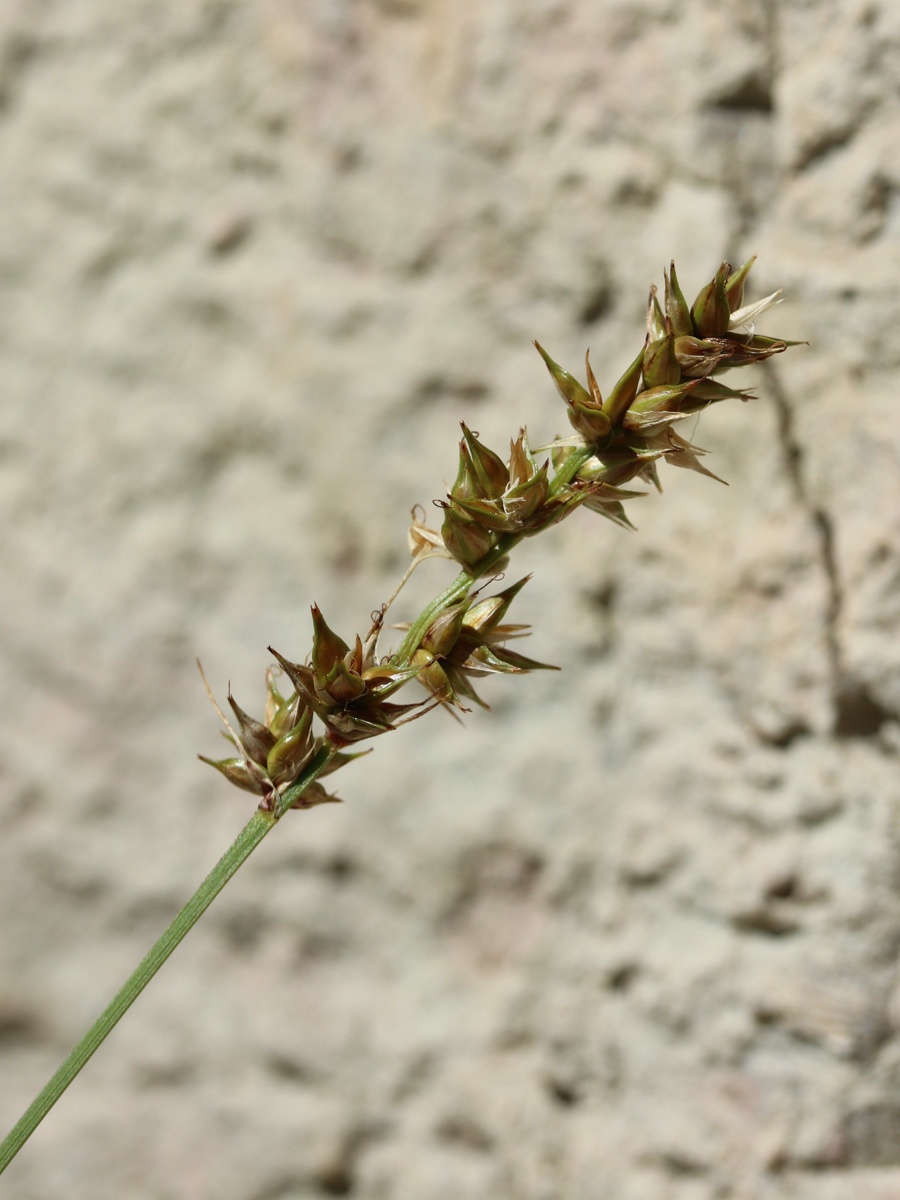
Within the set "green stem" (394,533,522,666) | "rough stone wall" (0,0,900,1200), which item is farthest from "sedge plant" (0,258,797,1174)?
"rough stone wall" (0,0,900,1200)

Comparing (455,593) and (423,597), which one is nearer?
(455,593)

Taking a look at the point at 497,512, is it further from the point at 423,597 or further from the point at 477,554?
the point at 423,597

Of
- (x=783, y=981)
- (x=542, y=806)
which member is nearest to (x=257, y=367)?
(x=542, y=806)

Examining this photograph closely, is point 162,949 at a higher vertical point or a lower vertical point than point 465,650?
lower

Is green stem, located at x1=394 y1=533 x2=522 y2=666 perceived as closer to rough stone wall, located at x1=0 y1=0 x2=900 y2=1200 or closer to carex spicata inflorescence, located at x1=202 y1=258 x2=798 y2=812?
carex spicata inflorescence, located at x1=202 y1=258 x2=798 y2=812

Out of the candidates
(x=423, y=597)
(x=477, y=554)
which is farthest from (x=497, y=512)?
(x=423, y=597)

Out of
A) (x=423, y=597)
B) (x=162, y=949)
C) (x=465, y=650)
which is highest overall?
(x=423, y=597)

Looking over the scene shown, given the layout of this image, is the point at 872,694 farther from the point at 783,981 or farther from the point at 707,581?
the point at 783,981

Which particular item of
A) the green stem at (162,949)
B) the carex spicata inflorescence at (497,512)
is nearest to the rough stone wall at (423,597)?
the carex spicata inflorescence at (497,512)
